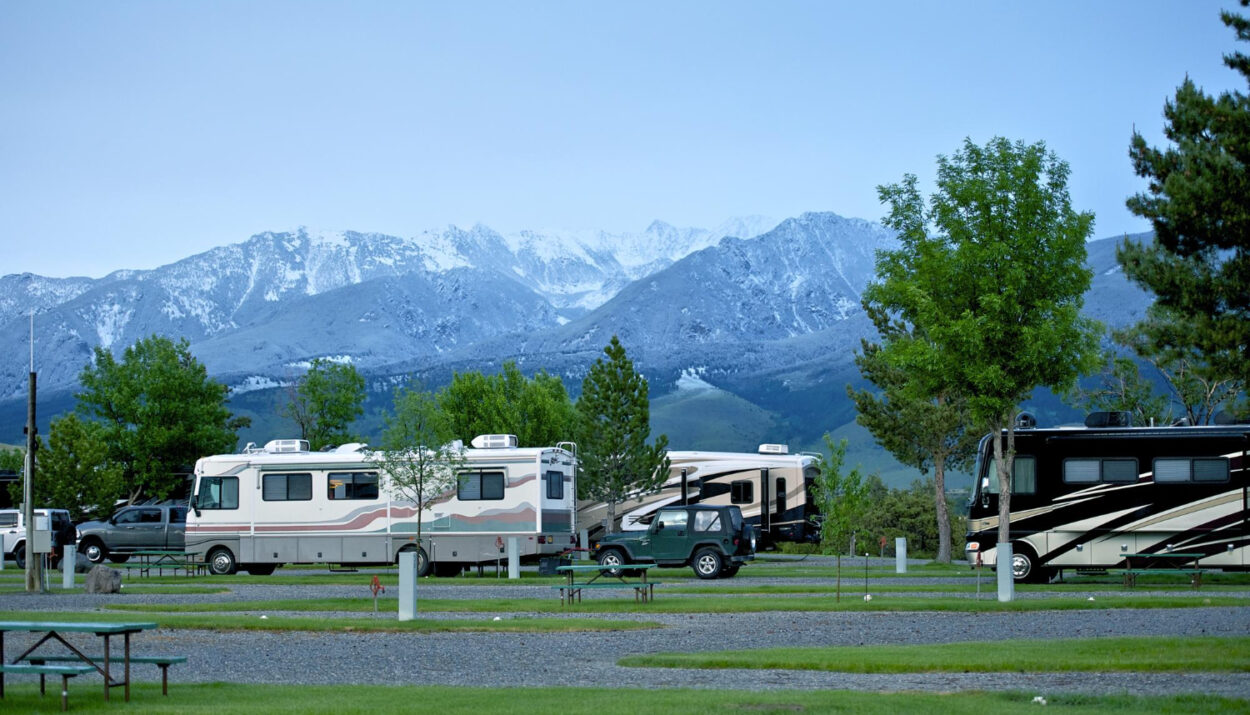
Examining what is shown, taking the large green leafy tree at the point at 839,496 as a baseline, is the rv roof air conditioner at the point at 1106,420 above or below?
above

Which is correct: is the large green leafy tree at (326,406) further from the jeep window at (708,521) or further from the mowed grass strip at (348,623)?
the mowed grass strip at (348,623)

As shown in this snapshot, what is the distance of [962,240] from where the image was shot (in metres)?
29.8

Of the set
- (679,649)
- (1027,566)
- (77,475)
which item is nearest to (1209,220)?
(679,649)

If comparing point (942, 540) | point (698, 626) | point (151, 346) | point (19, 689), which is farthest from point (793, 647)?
point (151, 346)

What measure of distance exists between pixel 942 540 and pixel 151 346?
42.6 metres

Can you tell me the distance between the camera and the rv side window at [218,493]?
36.2 meters

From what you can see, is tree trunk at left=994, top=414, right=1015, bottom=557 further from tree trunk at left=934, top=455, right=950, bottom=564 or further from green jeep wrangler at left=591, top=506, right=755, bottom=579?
tree trunk at left=934, top=455, right=950, bottom=564

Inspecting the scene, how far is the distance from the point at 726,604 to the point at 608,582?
23.0 feet

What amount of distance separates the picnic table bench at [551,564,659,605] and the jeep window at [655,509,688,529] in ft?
4.22

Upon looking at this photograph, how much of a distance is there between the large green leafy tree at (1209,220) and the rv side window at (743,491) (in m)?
24.4

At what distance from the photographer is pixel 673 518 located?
1314 inches

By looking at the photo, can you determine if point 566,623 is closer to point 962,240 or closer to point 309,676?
point 309,676

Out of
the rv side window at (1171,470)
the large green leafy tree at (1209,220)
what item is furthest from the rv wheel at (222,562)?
the large green leafy tree at (1209,220)

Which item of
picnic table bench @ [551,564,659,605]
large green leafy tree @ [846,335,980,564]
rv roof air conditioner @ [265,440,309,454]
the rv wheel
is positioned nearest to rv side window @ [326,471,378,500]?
rv roof air conditioner @ [265,440,309,454]
